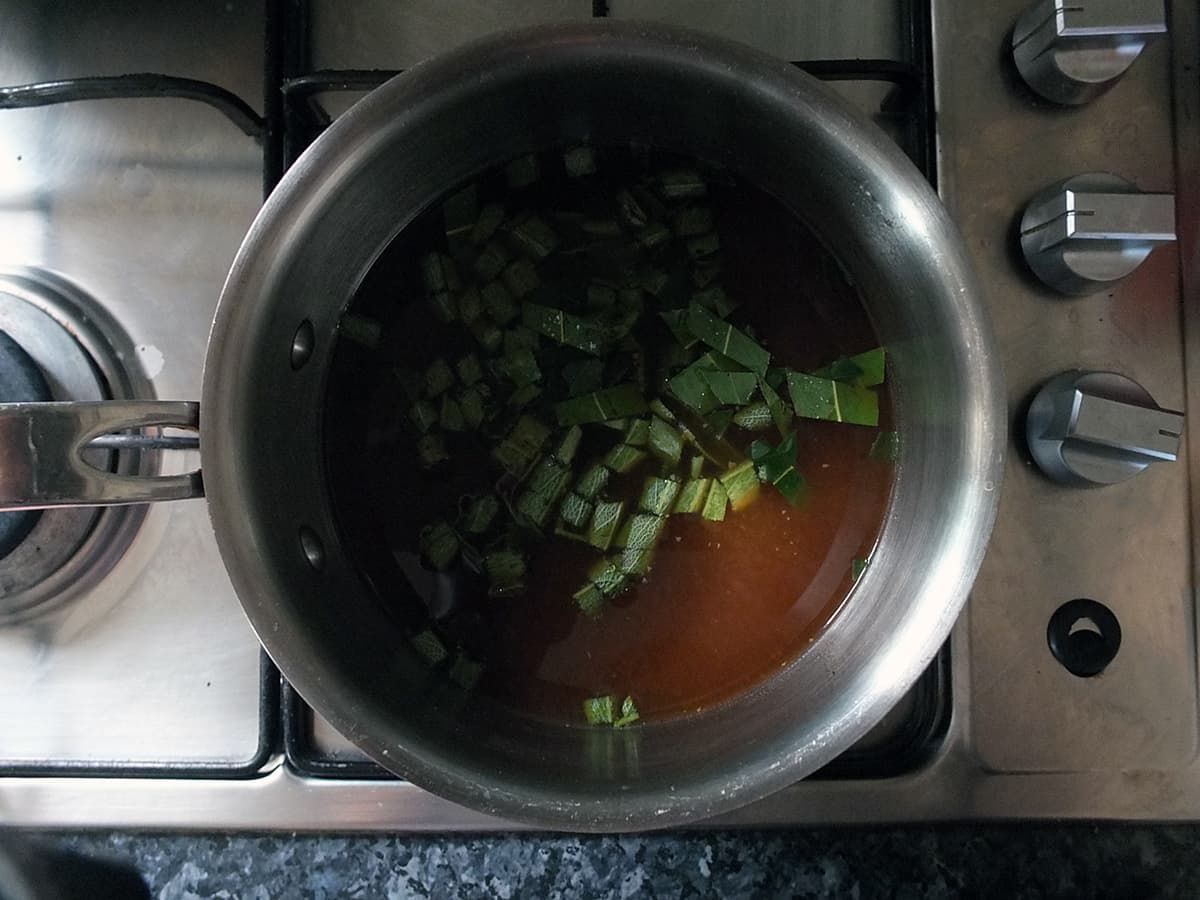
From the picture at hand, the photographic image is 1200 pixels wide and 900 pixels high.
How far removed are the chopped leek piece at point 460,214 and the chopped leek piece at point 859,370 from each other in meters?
0.34

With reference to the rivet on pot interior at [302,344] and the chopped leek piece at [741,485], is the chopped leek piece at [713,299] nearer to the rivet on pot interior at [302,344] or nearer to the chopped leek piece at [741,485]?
the chopped leek piece at [741,485]

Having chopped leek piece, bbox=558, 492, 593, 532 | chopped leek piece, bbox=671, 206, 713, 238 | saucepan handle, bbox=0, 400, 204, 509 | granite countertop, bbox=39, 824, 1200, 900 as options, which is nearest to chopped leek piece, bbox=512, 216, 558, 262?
chopped leek piece, bbox=671, 206, 713, 238

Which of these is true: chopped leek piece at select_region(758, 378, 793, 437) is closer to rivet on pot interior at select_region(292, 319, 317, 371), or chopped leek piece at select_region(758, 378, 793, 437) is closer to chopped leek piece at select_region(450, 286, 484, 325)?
chopped leek piece at select_region(450, 286, 484, 325)

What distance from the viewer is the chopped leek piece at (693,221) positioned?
80 centimetres

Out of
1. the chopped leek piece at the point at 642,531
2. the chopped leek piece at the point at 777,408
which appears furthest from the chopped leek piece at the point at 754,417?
the chopped leek piece at the point at 642,531

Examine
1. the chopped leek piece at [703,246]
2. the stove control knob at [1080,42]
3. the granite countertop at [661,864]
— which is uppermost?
the stove control knob at [1080,42]

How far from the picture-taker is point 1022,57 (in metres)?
0.71

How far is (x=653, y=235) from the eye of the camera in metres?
0.80

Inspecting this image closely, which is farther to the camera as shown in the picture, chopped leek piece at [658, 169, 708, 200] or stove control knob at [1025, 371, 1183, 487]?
chopped leek piece at [658, 169, 708, 200]

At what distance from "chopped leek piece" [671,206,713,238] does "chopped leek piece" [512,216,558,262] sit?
0.12 meters

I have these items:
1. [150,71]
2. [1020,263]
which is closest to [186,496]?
[150,71]

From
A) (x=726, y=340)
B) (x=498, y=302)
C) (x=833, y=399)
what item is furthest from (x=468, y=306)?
(x=833, y=399)

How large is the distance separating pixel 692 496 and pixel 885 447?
18 cm

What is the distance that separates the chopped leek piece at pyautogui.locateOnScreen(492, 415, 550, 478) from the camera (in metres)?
0.79
